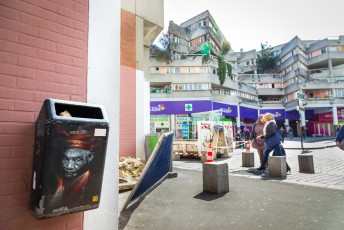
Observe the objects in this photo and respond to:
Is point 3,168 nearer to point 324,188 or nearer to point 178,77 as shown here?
point 324,188

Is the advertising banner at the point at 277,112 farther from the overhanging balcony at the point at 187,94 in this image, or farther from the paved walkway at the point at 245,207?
the paved walkway at the point at 245,207

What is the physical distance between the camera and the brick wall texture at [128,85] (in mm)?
8719

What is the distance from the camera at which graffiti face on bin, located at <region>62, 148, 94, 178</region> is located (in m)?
2.15

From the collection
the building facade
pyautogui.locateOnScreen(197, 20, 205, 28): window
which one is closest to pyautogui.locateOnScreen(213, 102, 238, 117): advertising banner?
pyautogui.locateOnScreen(197, 20, 205, 28): window

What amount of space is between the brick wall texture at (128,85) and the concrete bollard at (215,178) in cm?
417

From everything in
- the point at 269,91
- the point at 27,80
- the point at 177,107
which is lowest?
the point at 27,80

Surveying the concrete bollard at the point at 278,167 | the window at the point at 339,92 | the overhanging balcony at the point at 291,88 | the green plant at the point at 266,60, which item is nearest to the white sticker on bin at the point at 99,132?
the concrete bollard at the point at 278,167

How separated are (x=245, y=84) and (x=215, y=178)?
131ft

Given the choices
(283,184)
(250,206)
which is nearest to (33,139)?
(250,206)

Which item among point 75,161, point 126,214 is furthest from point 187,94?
point 75,161

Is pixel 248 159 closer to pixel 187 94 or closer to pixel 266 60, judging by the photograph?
pixel 187 94

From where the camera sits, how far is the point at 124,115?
8805mm

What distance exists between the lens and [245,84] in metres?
42.5

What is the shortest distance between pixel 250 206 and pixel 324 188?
2.35 meters
